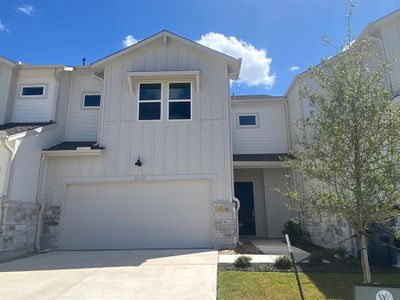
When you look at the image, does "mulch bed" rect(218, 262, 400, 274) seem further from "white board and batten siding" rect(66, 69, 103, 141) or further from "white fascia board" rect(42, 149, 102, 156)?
"white board and batten siding" rect(66, 69, 103, 141)

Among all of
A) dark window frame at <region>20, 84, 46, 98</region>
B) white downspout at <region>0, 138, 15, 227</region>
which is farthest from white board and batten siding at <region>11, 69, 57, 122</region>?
white downspout at <region>0, 138, 15, 227</region>

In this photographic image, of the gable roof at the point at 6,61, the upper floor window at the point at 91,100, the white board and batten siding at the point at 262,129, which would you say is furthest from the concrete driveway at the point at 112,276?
the gable roof at the point at 6,61

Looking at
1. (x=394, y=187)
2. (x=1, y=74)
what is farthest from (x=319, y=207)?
(x=1, y=74)

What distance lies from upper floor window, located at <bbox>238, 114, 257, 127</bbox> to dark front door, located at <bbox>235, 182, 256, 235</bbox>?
270 centimetres

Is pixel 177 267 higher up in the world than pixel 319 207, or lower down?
lower down

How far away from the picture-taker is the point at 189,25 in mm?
12031

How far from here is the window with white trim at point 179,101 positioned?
11.2m

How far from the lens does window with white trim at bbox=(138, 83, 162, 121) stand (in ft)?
37.0

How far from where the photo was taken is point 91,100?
12.6 m

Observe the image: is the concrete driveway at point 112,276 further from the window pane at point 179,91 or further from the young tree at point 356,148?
the window pane at point 179,91

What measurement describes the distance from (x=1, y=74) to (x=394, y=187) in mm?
13489

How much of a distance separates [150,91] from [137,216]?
4540mm

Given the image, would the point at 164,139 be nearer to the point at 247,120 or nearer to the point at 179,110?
the point at 179,110

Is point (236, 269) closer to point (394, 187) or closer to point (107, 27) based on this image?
point (394, 187)
